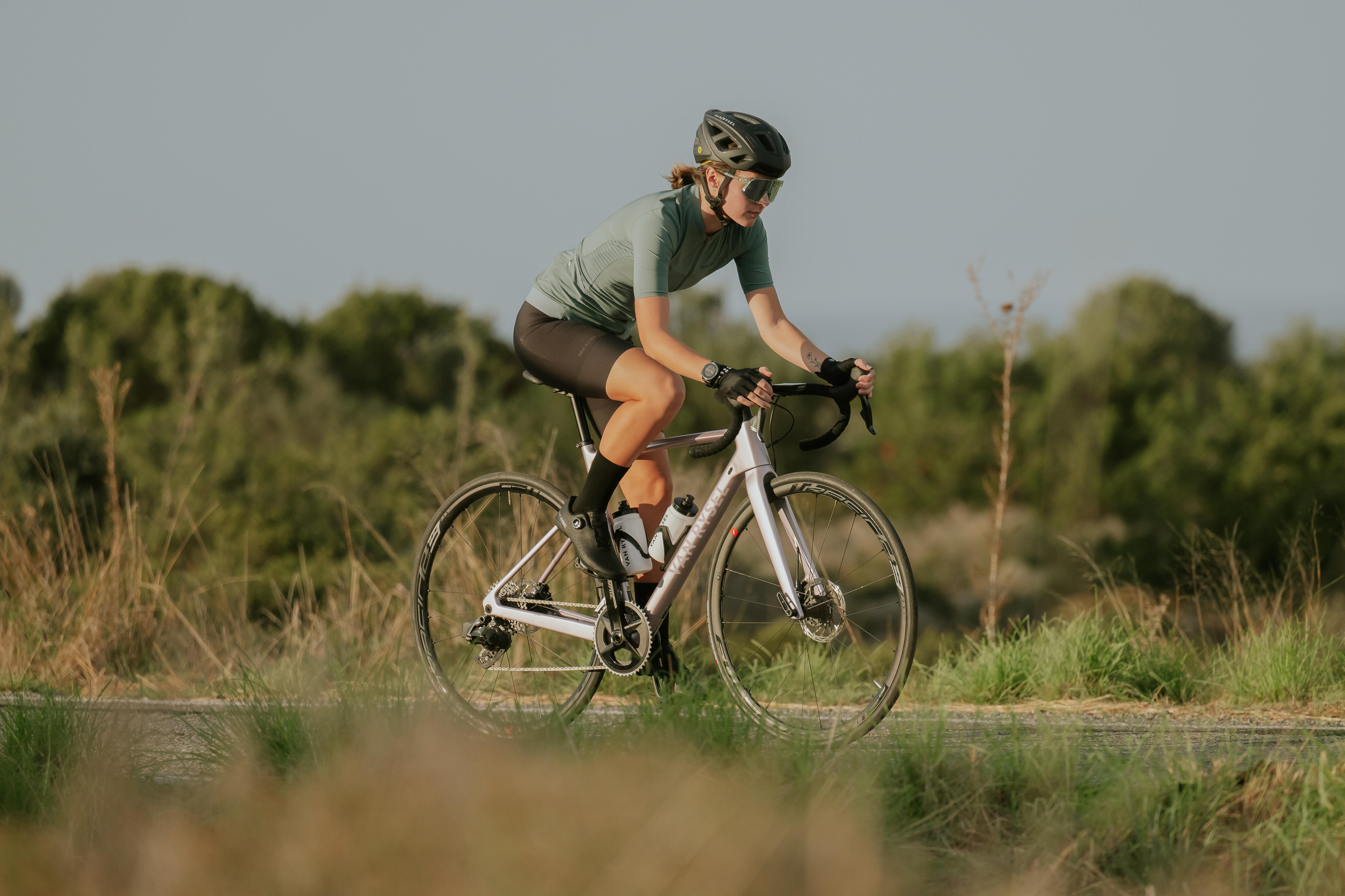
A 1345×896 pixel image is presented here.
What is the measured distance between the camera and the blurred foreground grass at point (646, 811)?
2.31 m

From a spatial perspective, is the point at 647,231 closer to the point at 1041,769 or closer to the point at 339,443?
the point at 1041,769

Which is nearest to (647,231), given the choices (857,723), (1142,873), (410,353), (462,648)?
(857,723)

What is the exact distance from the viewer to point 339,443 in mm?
32031

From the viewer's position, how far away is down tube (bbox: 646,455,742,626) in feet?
13.6

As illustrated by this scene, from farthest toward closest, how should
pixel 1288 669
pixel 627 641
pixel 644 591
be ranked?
pixel 1288 669 < pixel 644 591 < pixel 627 641

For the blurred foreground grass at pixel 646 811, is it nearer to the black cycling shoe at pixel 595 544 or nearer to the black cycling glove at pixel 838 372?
the black cycling shoe at pixel 595 544

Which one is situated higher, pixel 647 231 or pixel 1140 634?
pixel 647 231

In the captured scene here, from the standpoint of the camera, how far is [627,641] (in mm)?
4289

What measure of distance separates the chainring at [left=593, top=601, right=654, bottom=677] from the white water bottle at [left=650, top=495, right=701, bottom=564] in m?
0.20

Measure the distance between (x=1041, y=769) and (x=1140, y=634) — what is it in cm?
259

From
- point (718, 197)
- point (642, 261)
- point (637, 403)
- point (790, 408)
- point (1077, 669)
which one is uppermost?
point (718, 197)

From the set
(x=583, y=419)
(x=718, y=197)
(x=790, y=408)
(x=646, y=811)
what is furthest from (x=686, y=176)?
(x=790, y=408)

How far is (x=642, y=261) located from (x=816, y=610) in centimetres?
121

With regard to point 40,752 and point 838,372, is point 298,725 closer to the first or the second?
point 40,752
